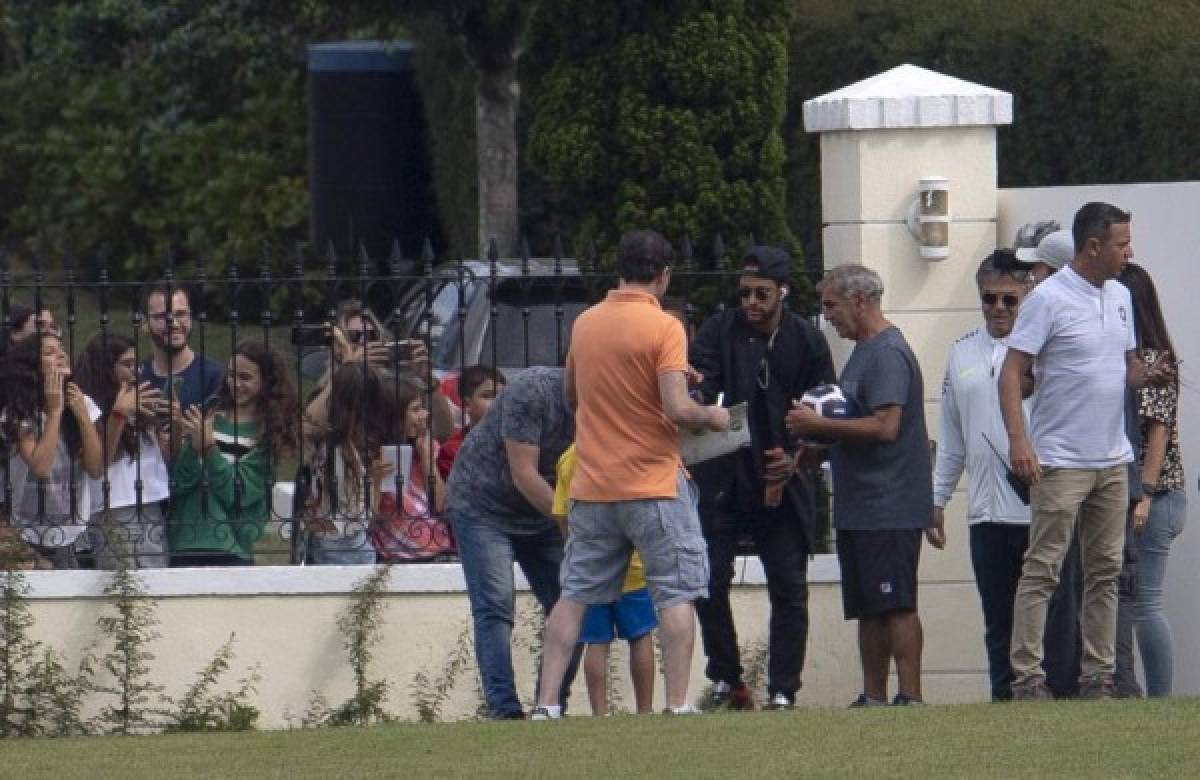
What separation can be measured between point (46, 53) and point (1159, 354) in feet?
69.6

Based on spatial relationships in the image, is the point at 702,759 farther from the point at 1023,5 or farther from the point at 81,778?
the point at 1023,5

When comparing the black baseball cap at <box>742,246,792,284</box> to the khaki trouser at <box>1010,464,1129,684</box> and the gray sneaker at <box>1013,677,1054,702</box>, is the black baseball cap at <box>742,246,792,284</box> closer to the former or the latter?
the khaki trouser at <box>1010,464,1129,684</box>

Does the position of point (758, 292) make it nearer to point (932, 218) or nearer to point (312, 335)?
point (932, 218)

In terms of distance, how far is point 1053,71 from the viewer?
16.8 m

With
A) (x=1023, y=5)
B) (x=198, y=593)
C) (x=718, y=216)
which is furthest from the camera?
→ (x=1023, y=5)

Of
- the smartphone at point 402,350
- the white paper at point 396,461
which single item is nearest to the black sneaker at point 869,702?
the white paper at point 396,461

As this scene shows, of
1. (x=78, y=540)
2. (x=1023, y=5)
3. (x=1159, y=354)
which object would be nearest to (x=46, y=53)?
(x=1023, y=5)

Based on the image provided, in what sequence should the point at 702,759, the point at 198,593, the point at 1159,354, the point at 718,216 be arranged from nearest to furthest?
the point at 702,759 → the point at 1159,354 → the point at 198,593 → the point at 718,216

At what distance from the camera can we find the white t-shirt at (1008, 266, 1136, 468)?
360 inches

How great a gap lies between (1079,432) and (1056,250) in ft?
2.95

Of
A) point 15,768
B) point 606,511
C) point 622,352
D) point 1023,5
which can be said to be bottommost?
point 15,768

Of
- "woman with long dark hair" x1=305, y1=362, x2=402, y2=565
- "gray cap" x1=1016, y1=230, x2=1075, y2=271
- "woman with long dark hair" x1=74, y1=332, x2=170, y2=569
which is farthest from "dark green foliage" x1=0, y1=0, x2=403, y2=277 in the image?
"gray cap" x1=1016, y1=230, x2=1075, y2=271

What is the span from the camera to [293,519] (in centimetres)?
1064

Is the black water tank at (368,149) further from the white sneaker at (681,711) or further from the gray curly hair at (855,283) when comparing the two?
the white sneaker at (681,711)
